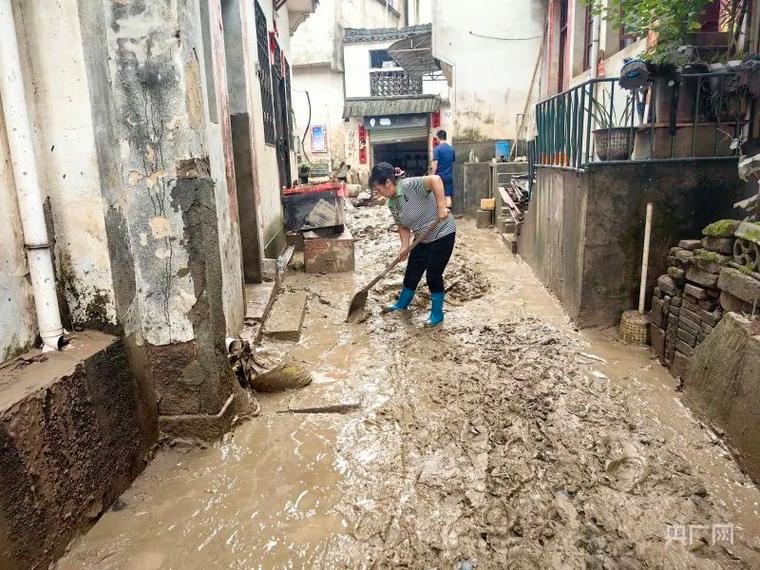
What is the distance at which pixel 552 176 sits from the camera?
249 inches

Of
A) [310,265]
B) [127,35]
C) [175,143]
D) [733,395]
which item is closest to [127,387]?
[175,143]

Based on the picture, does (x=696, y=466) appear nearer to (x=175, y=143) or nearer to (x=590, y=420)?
(x=590, y=420)

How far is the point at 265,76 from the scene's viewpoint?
752cm

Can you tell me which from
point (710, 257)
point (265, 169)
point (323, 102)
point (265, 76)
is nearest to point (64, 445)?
point (710, 257)

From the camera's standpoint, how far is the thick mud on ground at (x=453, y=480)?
2389 mm

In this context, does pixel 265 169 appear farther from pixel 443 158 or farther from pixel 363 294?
pixel 443 158

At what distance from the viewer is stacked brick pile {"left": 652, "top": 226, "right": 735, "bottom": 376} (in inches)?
153

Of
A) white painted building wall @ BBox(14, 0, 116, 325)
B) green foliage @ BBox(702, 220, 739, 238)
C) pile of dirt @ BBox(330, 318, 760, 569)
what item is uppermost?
white painted building wall @ BBox(14, 0, 116, 325)

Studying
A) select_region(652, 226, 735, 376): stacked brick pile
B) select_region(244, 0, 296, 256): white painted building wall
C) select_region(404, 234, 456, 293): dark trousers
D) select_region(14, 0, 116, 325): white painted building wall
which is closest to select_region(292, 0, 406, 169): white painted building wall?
select_region(244, 0, 296, 256): white painted building wall

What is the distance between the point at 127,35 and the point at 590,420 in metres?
3.61

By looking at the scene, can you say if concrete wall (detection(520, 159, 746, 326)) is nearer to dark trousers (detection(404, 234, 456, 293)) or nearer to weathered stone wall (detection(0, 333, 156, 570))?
dark trousers (detection(404, 234, 456, 293))

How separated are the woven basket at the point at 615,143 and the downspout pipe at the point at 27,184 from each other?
4492mm

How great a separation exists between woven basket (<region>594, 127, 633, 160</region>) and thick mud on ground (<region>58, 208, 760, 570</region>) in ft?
6.00

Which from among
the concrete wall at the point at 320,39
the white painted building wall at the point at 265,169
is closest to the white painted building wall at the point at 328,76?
the concrete wall at the point at 320,39
